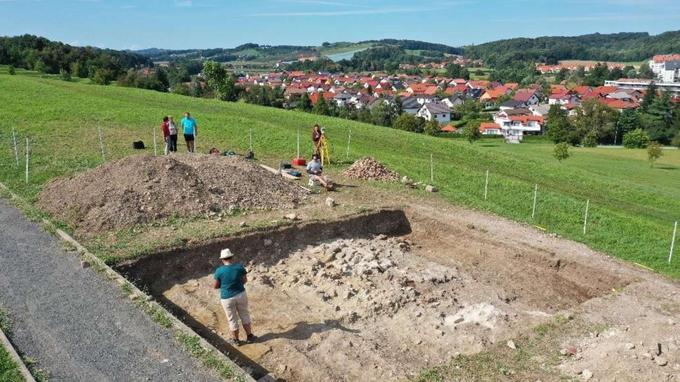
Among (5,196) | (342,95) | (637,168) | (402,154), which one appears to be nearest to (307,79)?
(342,95)

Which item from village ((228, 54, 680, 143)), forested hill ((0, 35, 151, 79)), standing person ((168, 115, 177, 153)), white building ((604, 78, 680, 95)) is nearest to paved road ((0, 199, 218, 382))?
standing person ((168, 115, 177, 153))

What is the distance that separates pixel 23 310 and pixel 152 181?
6956 mm

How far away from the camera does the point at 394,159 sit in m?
26.5

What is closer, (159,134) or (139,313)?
(139,313)

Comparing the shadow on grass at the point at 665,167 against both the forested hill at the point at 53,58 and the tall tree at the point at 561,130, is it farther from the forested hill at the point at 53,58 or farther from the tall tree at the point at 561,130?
the forested hill at the point at 53,58

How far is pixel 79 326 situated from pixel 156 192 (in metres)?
7.17

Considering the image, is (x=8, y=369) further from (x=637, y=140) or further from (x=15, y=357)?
(x=637, y=140)

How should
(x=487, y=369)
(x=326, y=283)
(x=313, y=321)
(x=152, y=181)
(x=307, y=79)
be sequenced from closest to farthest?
1. (x=487, y=369)
2. (x=313, y=321)
3. (x=326, y=283)
4. (x=152, y=181)
5. (x=307, y=79)

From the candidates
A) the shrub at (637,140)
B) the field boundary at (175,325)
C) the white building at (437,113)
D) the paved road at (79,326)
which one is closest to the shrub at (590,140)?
the shrub at (637,140)

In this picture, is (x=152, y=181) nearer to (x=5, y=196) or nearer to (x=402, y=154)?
(x=5, y=196)

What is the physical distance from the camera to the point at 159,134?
28562 mm

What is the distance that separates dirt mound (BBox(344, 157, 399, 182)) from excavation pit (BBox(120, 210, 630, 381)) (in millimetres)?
3659

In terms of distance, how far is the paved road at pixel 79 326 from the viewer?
341 inches

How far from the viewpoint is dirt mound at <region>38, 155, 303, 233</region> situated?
51.3ft
